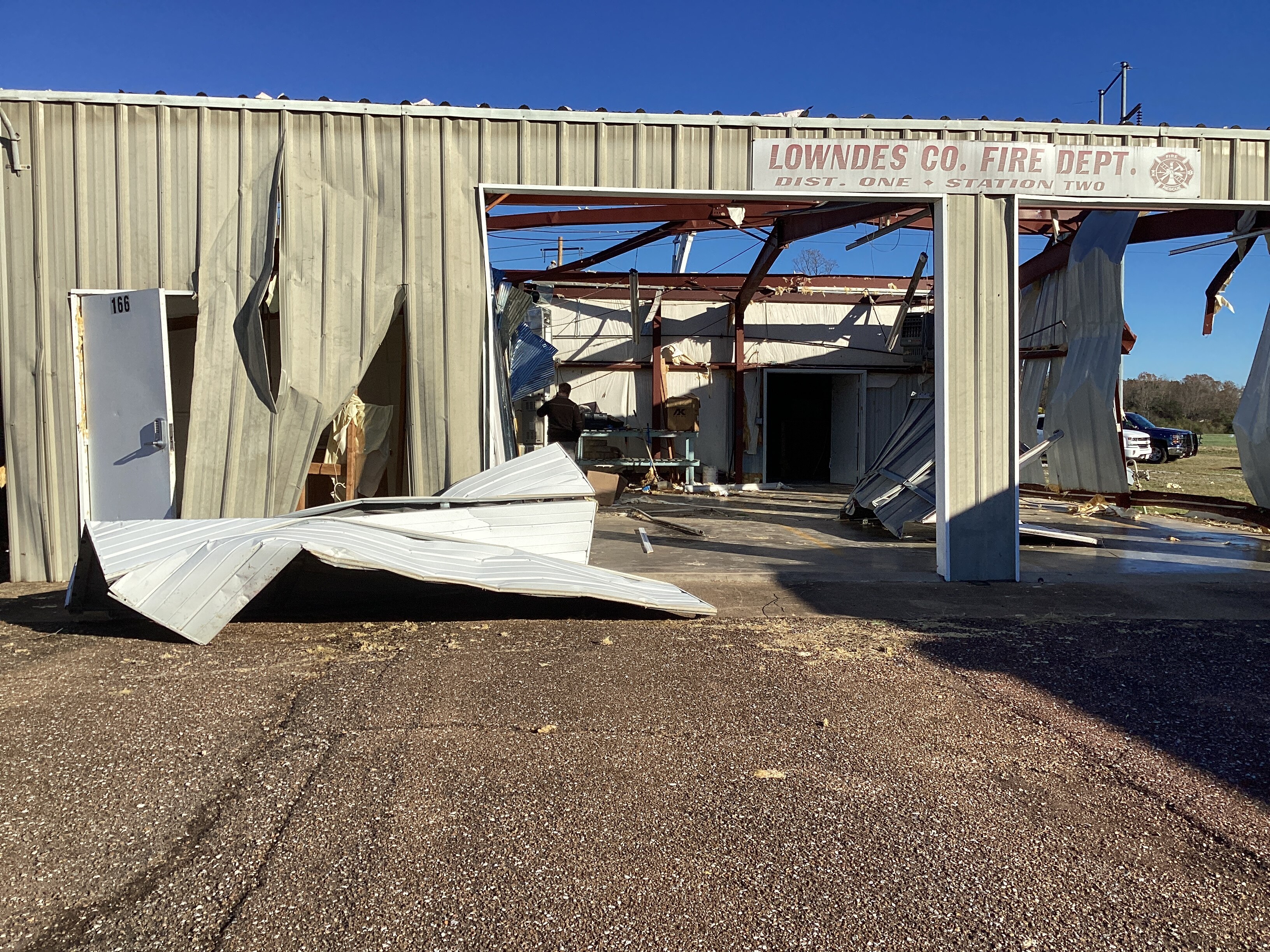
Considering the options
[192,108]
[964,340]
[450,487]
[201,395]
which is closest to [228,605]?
[450,487]

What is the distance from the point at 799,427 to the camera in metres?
19.4

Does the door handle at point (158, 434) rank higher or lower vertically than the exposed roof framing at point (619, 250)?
lower

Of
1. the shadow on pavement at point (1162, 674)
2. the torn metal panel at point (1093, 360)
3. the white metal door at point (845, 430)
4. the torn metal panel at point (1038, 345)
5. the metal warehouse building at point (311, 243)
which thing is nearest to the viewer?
the shadow on pavement at point (1162, 674)

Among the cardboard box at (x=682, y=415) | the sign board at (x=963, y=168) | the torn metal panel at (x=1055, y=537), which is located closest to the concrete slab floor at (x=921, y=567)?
the torn metal panel at (x=1055, y=537)

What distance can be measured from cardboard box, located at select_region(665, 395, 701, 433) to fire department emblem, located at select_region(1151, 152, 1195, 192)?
8.56 metres

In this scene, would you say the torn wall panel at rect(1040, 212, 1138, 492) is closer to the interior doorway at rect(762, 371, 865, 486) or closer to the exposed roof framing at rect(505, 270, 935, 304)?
the exposed roof framing at rect(505, 270, 935, 304)

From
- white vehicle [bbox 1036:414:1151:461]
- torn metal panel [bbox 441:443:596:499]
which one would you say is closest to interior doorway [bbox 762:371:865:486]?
white vehicle [bbox 1036:414:1151:461]

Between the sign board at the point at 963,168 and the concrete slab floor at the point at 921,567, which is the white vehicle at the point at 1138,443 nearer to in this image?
the concrete slab floor at the point at 921,567

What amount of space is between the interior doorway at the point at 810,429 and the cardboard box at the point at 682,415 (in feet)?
7.51

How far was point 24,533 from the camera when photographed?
6676 mm

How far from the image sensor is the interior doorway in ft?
55.0

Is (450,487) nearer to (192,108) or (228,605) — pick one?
(228,605)

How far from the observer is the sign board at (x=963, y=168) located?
6.96m

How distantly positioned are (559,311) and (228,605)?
11389mm
